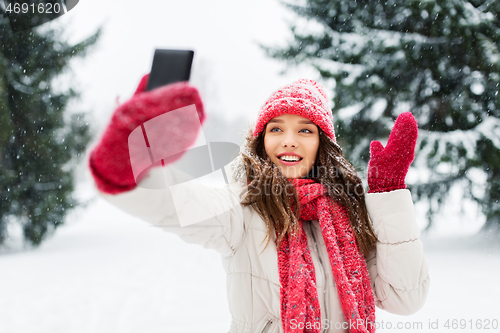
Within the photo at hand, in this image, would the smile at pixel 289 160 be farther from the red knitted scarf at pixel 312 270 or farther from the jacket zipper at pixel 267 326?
the jacket zipper at pixel 267 326

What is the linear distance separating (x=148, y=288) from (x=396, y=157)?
348 cm

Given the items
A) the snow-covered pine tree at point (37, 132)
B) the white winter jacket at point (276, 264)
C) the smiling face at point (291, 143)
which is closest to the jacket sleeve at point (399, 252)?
the white winter jacket at point (276, 264)

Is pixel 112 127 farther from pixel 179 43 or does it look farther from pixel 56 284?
pixel 179 43

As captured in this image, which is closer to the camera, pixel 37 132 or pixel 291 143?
pixel 291 143

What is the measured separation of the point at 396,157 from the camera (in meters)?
1.24

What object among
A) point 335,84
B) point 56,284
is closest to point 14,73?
point 56,284

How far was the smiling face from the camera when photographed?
4.54ft

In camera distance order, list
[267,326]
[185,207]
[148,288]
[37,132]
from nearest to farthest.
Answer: [185,207] < [267,326] < [148,288] < [37,132]

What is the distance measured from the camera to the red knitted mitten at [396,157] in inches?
48.8

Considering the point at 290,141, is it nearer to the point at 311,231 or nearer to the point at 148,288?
the point at 311,231

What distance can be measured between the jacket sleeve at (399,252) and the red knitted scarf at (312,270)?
0.28ft

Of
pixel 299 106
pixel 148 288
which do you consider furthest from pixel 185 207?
pixel 148 288

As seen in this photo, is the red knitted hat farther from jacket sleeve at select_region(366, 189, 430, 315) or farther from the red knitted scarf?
jacket sleeve at select_region(366, 189, 430, 315)

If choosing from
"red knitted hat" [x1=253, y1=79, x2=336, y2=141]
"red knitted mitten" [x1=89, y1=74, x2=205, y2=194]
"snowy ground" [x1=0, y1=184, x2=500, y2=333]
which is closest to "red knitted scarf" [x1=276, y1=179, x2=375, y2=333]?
"red knitted hat" [x1=253, y1=79, x2=336, y2=141]
